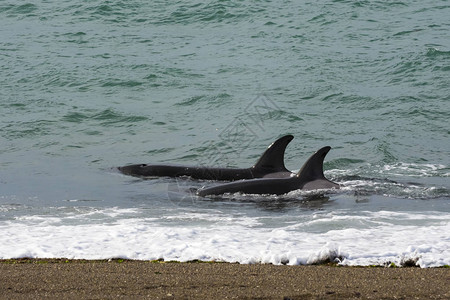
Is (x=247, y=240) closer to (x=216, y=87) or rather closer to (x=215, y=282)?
(x=215, y=282)

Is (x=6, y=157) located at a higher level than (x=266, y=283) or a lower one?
lower

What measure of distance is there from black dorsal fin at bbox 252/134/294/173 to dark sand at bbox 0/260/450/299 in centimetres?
698

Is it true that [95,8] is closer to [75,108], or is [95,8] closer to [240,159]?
[75,108]

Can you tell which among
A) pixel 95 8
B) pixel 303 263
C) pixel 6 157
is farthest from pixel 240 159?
pixel 95 8

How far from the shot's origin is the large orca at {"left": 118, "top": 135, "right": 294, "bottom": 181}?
1589 cm

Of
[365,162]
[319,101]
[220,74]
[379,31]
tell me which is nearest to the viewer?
[365,162]

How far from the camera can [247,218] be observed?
1236 centimetres

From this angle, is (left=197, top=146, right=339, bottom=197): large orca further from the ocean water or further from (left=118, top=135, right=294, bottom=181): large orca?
(left=118, top=135, right=294, bottom=181): large orca

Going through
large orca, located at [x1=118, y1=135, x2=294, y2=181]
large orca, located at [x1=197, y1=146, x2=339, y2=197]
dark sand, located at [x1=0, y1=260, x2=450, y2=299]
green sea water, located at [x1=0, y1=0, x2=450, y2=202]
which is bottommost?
green sea water, located at [x1=0, y1=0, x2=450, y2=202]

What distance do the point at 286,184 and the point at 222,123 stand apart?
7.02 m

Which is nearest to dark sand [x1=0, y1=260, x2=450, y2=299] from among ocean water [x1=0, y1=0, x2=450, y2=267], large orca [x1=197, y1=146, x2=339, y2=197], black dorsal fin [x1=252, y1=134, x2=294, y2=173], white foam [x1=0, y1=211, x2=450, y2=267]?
white foam [x1=0, y1=211, x2=450, y2=267]

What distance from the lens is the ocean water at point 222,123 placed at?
35.4 feet

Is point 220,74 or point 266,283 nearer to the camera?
point 266,283

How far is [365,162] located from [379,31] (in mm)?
13265
